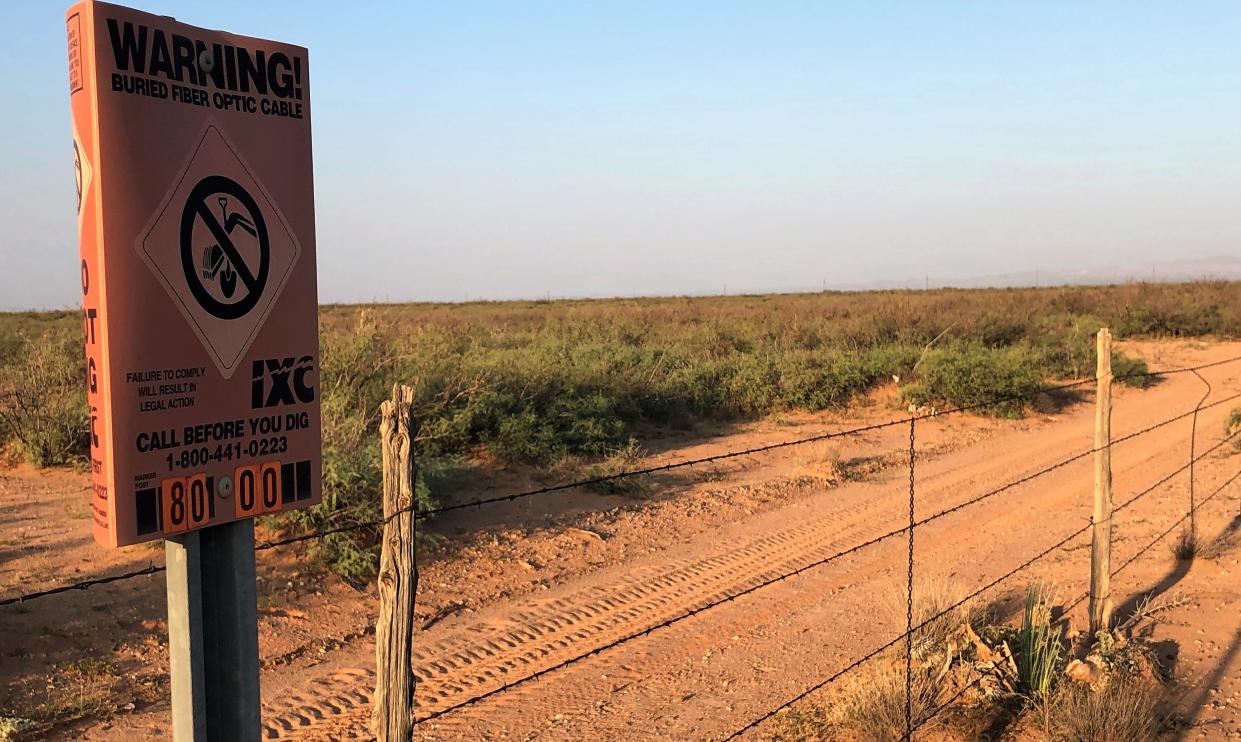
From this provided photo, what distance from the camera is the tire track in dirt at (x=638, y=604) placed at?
18.1 feet

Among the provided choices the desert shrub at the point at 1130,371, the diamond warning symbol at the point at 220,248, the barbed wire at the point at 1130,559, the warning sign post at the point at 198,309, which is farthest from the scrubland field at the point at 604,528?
the diamond warning symbol at the point at 220,248

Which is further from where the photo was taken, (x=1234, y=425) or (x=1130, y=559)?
(x=1234, y=425)

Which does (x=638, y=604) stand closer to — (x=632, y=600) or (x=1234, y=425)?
(x=632, y=600)

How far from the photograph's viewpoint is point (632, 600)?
7332 millimetres

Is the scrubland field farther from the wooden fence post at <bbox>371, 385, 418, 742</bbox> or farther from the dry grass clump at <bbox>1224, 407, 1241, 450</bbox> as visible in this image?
the wooden fence post at <bbox>371, 385, 418, 742</bbox>

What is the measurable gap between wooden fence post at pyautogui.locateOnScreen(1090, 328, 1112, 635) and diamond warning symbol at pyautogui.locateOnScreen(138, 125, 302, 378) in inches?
206

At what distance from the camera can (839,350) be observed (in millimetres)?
20672

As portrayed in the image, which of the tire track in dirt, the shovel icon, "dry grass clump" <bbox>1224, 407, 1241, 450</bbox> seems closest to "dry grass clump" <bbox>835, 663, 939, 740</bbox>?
the tire track in dirt

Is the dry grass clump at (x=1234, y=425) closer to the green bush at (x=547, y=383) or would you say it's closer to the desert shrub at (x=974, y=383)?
the desert shrub at (x=974, y=383)

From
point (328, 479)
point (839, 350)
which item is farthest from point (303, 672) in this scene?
point (839, 350)

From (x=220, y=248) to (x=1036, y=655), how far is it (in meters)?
4.81

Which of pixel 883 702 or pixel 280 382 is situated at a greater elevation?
pixel 280 382

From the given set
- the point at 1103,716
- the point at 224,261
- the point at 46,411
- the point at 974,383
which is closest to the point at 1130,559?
→ the point at 1103,716

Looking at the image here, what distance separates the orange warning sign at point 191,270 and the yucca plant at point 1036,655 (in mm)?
4285
